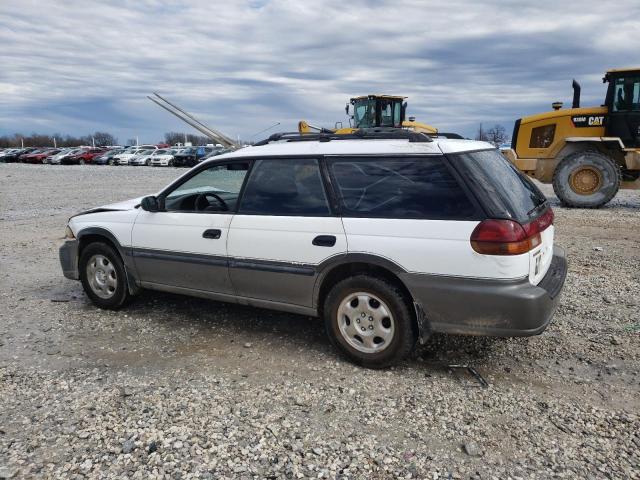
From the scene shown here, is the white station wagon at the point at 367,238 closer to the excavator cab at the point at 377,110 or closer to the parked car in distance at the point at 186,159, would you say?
the excavator cab at the point at 377,110

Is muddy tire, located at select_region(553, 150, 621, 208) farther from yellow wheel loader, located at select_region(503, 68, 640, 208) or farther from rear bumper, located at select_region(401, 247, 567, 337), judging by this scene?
rear bumper, located at select_region(401, 247, 567, 337)

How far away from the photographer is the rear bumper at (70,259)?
5547 mm

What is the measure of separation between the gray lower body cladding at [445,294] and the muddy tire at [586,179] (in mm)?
9013

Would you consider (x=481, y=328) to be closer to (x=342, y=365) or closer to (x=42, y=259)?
(x=342, y=365)

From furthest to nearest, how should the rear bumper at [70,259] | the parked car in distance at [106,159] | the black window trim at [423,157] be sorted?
the parked car in distance at [106,159], the rear bumper at [70,259], the black window trim at [423,157]

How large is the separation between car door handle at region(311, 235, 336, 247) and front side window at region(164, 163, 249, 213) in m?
0.93

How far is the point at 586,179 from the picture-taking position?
1259 centimetres

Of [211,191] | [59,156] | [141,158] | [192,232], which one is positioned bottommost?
[192,232]

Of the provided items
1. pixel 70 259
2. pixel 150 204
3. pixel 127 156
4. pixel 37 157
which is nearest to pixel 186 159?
pixel 127 156

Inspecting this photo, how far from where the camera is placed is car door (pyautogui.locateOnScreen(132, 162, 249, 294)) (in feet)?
15.0

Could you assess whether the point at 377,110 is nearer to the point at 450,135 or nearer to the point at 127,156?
the point at 450,135

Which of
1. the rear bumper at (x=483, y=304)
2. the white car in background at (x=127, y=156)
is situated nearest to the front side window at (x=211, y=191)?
the rear bumper at (x=483, y=304)

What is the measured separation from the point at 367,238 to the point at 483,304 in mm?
→ 924

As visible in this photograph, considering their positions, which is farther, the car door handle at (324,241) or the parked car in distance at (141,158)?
the parked car in distance at (141,158)
